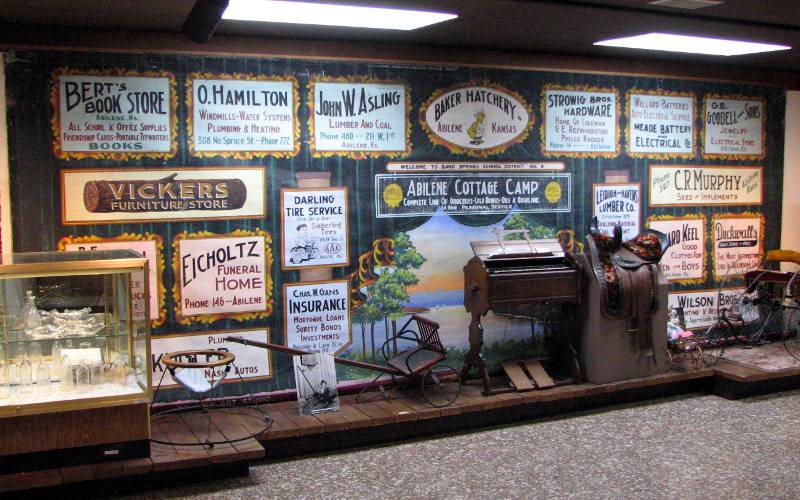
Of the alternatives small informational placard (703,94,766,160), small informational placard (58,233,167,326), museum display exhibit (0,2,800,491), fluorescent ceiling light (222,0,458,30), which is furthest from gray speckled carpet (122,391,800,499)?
fluorescent ceiling light (222,0,458,30)

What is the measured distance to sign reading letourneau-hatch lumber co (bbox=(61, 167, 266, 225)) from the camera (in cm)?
552

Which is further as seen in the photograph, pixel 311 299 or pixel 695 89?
pixel 695 89

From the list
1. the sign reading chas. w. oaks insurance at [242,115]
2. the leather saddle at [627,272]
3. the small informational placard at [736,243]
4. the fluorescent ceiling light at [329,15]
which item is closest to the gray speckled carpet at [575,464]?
the leather saddle at [627,272]

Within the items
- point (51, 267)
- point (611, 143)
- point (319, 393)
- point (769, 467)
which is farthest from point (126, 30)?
point (769, 467)

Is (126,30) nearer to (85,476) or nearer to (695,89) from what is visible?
(85,476)

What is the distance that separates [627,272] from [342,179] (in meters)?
2.45

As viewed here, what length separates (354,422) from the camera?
18.2ft

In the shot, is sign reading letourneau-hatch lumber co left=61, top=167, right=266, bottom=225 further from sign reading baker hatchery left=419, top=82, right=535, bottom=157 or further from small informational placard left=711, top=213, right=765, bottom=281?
Result: small informational placard left=711, top=213, right=765, bottom=281

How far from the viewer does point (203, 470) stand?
16.2ft

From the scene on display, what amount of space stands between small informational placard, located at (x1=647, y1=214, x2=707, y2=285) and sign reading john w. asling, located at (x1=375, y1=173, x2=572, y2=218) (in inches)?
44.8

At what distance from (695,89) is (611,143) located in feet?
3.77

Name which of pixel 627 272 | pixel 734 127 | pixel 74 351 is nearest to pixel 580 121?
pixel 627 272

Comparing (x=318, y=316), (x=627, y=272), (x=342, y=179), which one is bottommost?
(x=318, y=316)

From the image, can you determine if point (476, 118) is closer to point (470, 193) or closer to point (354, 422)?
point (470, 193)
